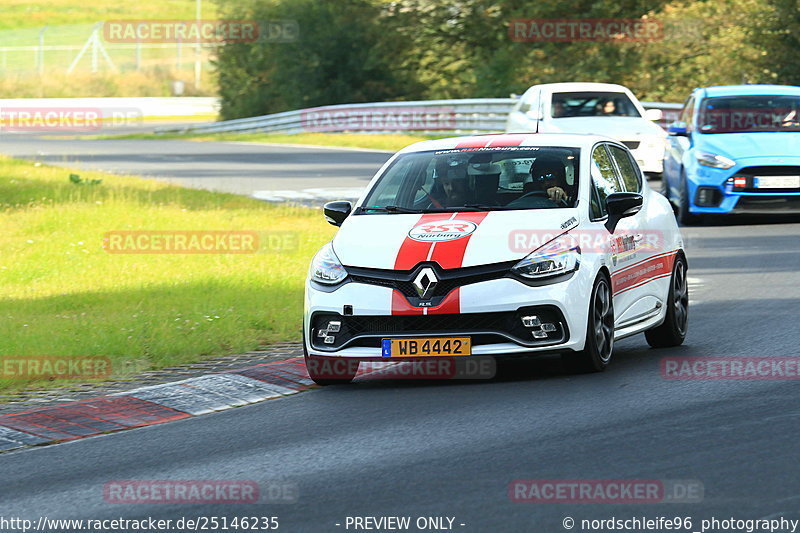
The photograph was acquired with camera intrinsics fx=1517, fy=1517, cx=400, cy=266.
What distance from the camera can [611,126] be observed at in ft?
76.3

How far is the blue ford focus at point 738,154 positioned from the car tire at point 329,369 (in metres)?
9.79

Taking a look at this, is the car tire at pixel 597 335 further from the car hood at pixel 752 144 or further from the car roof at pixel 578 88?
the car roof at pixel 578 88

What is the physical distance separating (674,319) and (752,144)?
27.4ft

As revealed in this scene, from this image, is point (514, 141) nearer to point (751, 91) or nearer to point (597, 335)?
point (597, 335)

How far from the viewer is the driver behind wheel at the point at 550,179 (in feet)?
33.0

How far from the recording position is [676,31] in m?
43.9

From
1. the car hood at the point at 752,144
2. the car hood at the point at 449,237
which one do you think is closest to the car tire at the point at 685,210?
the car hood at the point at 752,144

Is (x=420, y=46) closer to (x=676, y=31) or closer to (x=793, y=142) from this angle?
(x=676, y=31)

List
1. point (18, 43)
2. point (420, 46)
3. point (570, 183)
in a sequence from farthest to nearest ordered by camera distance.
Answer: point (18, 43) < point (420, 46) < point (570, 183)

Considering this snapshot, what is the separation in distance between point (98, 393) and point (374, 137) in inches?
1163

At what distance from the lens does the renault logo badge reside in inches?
358

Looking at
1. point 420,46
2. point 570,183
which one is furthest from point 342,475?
point 420,46

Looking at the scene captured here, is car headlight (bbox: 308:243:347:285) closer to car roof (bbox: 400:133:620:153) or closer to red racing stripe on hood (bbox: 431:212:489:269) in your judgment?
red racing stripe on hood (bbox: 431:212:489:269)

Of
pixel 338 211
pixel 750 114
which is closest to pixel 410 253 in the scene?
pixel 338 211
